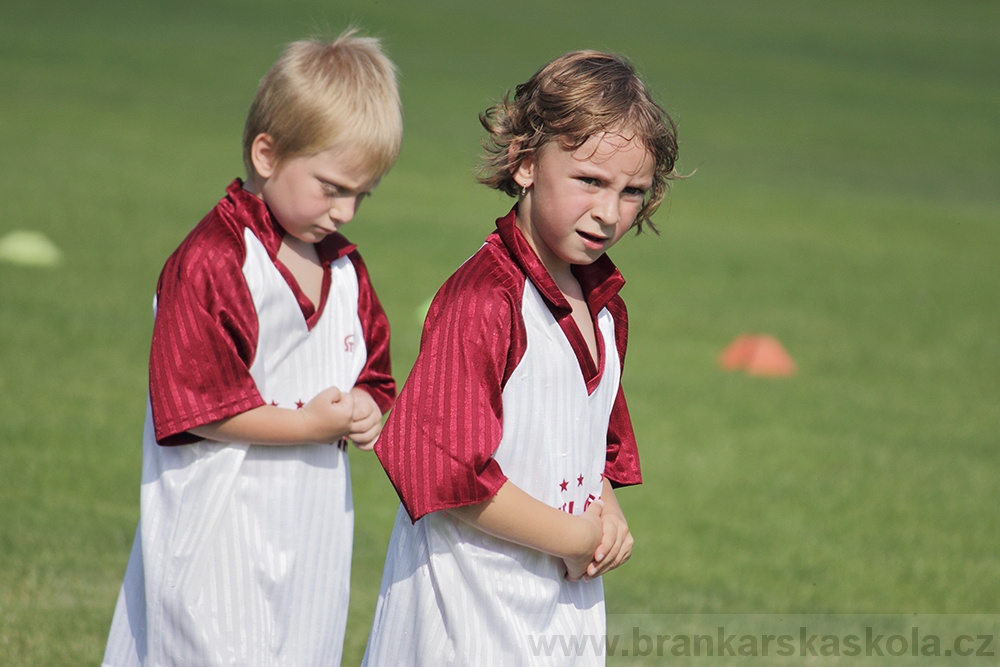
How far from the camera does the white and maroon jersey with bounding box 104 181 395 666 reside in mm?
2596

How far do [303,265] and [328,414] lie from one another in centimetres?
37

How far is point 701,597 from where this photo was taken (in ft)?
16.4

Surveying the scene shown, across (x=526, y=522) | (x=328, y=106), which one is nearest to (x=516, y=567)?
(x=526, y=522)

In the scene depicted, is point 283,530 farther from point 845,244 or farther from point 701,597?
point 845,244

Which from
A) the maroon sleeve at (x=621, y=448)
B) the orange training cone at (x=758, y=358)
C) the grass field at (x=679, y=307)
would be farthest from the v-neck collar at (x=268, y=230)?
the orange training cone at (x=758, y=358)

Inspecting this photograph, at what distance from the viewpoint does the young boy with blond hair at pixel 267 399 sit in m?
2.61

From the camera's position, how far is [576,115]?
7.50ft

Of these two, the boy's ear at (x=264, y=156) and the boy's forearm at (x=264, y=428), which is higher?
the boy's ear at (x=264, y=156)

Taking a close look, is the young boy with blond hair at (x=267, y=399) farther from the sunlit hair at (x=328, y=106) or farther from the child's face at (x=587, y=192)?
the child's face at (x=587, y=192)

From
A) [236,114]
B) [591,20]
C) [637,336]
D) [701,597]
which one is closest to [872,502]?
[701,597]

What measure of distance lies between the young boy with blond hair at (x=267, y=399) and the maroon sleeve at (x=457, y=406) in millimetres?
572

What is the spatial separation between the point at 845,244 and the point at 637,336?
17.9 feet

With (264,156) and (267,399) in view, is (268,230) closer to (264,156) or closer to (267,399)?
(264,156)

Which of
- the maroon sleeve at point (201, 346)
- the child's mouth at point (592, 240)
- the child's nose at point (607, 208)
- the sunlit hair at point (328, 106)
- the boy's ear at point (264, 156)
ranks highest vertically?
the sunlit hair at point (328, 106)
